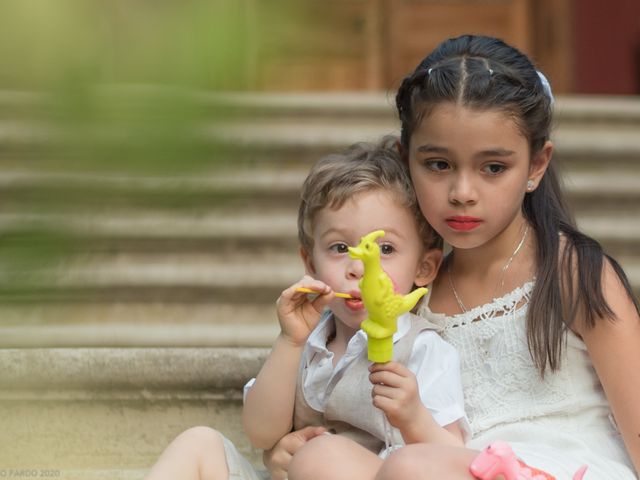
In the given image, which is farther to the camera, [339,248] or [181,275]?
[181,275]

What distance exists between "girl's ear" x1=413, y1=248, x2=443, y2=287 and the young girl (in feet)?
0.34

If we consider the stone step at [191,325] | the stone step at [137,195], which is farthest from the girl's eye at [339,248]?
the stone step at [137,195]

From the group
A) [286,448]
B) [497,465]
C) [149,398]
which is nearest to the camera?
[497,465]

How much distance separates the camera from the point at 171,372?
2.10m

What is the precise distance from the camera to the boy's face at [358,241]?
1.76 m

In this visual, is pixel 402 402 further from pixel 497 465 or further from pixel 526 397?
pixel 526 397

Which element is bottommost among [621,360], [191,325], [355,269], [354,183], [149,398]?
[191,325]

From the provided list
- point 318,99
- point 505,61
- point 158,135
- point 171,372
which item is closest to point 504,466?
point 505,61

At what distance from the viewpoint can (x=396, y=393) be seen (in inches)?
60.4

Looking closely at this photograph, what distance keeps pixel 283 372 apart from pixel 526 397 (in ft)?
1.53

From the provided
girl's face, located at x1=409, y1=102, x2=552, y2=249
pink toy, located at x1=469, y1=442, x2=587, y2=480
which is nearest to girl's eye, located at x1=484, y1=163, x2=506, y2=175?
girl's face, located at x1=409, y1=102, x2=552, y2=249

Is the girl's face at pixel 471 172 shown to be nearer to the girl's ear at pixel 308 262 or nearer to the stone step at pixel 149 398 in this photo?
the girl's ear at pixel 308 262

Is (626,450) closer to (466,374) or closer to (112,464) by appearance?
(466,374)

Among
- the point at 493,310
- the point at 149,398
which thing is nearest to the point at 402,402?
the point at 493,310
